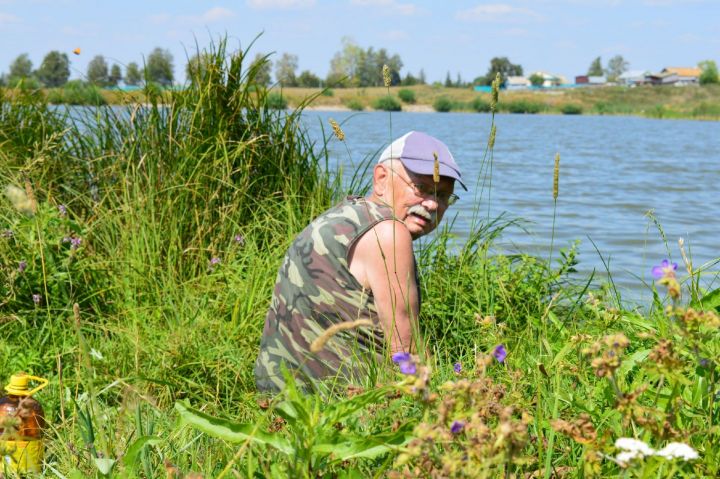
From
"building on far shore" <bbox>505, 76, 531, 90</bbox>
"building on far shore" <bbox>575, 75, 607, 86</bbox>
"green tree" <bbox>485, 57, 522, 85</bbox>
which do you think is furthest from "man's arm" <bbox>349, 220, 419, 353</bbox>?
"building on far shore" <bbox>575, 75, 607, 86</bbox>

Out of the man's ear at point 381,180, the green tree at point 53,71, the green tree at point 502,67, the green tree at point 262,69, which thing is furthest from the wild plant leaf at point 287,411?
the green tree at point 502,67

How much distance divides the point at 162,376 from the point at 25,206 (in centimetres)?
171

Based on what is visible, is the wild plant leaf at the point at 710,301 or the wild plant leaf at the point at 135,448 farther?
the wild plant leaf at the point at 710,301

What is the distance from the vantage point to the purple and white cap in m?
3.14

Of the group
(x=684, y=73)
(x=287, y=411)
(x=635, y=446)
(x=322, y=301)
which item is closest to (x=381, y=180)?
(x=322, y=301)

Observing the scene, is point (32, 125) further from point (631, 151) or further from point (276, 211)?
point (631, 151)

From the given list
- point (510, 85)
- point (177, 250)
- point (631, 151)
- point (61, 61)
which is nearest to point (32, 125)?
point (61, 61)

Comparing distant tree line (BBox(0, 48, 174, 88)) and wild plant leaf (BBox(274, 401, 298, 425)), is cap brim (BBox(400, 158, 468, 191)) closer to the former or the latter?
wild plant leaf (BBox(274, 401, 298, 425))

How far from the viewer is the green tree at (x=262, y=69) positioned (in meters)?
5.38

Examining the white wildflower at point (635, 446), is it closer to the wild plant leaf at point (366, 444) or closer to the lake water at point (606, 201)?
the wild plant leaf at point (366, 444)

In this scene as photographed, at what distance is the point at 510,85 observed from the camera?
6216 inches

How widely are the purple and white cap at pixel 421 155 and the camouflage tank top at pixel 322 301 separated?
0.19 metres

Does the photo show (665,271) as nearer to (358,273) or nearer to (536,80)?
(358,273)

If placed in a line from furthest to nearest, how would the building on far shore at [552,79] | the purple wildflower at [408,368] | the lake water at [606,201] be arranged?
1. the building on far shore at [552,79]
2. the lake water at [606,201]
3. the purple wildflower at [408,368]
